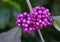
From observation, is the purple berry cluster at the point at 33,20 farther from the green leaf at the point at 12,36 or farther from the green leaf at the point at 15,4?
the green leaf at the point at 15,4

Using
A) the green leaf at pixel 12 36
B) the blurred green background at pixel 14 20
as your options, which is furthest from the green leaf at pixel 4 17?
the green leaf at pixel 12 36

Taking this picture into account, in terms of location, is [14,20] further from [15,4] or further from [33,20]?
[33,20]

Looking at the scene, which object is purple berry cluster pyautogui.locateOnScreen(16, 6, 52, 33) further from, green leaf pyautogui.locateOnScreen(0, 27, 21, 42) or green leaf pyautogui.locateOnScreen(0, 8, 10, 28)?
green leaf pyautogui.locateOnScreen(0, 8, 10, 28)

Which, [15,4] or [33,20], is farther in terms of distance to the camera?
[15,4]

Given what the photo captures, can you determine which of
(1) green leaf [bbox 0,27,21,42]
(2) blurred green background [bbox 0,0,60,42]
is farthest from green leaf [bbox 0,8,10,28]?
(1) green leaf [bbox 0,27,21,42]

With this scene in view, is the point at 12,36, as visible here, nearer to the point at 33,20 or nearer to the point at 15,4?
the point at 33,20

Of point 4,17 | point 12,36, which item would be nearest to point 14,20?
point 4,17

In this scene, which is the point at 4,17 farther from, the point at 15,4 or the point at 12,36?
the point at 12,36

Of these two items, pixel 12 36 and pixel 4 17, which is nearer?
pixel 12 36

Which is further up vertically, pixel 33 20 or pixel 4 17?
pixel 33 20

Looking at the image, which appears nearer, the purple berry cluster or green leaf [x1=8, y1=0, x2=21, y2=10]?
the purple berry cluster

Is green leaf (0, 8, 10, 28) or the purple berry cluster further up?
the purple berry cluster
